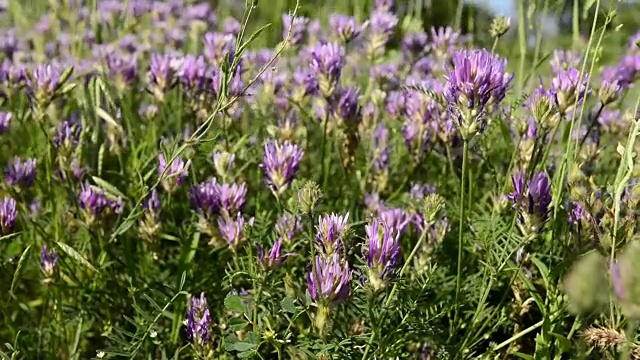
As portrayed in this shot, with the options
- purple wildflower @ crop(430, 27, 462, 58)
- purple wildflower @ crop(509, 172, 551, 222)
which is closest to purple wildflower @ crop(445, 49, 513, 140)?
purple wildflower @ crop(509, 172, 551, 222)

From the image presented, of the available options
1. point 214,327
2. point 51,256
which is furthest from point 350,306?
point 51,256

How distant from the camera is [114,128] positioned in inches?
70.4

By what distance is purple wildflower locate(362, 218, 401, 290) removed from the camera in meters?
1.04

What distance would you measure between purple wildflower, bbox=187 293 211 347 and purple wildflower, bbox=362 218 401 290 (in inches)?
12.1

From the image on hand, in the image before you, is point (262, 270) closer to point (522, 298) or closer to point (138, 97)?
point (522, 298)

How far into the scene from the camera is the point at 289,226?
131 cm

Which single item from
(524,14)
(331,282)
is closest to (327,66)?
(331,282)

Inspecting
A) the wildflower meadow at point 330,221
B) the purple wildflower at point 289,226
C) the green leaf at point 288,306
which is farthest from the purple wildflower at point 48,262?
the green leaf at point 288,306

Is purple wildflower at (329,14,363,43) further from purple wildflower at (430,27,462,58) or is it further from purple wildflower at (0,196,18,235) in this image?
purple wildflower at (0,196,18,235)

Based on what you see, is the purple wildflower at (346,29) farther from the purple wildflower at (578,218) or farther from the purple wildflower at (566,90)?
the purple wildflower at (578,218)

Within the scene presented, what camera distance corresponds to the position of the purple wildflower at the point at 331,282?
1032mm

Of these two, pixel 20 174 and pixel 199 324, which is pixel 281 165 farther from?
pixel 20 174

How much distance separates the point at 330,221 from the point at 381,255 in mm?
92

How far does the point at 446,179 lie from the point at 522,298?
0.54 m
